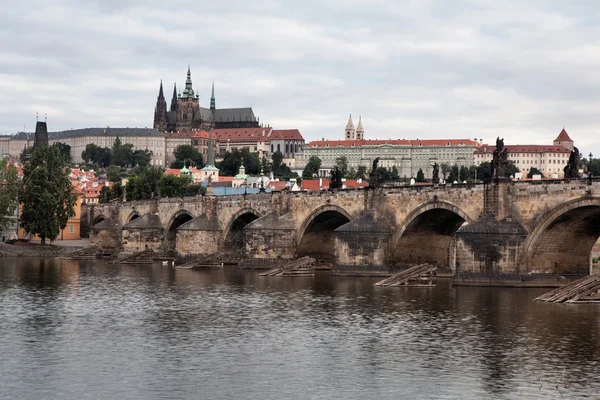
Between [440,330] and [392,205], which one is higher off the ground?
[392,205]

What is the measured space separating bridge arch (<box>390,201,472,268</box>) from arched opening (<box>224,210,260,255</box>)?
18.4m

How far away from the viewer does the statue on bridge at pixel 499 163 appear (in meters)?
48.3

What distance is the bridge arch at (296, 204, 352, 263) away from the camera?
63.9m

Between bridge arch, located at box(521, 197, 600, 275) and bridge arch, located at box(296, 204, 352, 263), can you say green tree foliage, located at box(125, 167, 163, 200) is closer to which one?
bridge arch, located at box(296, 204, 352, 263)

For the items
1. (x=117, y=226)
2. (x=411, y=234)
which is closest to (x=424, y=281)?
(x=411, y=234)

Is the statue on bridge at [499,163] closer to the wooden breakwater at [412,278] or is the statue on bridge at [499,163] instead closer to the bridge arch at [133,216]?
the wooden breakwater at [412,278]

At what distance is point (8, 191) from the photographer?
83188 mm

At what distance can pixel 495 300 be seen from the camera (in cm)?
4281

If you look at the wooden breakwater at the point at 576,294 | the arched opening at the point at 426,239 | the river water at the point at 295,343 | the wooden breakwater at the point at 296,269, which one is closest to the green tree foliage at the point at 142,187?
the wooden breakwater at the point at 296,269

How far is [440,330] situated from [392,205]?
2116 centimetres

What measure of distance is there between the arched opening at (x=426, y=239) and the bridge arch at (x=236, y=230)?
59.6 feet

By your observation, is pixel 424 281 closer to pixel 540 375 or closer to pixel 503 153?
pixel 503 153

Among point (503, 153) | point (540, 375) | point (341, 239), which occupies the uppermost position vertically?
point (503, 153)

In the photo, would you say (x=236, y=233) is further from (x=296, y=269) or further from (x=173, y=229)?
(x=296, y=269)
